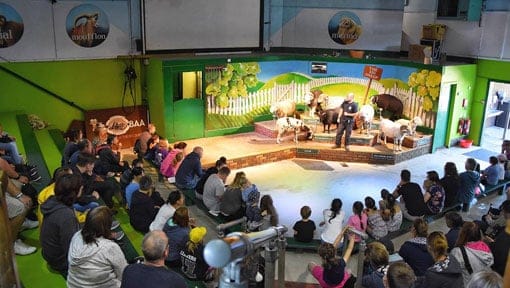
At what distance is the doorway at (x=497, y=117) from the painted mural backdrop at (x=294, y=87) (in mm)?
2483

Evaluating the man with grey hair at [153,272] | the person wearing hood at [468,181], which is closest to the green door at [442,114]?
the person wearing hood at [468,181]

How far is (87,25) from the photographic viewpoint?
10688 mm

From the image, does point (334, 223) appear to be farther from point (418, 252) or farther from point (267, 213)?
point (418, 252)

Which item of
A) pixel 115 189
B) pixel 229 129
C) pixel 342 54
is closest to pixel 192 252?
pixel 115 189

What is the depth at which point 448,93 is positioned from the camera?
11805mm

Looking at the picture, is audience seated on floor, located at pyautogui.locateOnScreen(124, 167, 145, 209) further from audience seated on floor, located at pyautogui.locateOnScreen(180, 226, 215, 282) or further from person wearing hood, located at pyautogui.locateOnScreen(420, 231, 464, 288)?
person wearing hood, located at pyautogui.locateOnScreen(420, 231, 464, 288)

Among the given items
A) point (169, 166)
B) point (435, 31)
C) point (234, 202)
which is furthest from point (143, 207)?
point (435, 31)

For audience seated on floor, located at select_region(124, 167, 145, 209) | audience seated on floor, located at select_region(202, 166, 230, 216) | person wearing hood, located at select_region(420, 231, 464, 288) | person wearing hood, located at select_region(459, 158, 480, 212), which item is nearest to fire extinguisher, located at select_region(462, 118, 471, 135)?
person wearing hood, located at select_region(459, 158, 480, 212)

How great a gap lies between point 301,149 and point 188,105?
302cm

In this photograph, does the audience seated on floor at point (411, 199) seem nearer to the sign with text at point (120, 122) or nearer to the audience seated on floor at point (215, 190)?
the audience seated on floor at point (215, 190)

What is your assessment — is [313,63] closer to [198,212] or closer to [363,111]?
[363,111]

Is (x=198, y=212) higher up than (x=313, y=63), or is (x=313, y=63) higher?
(x=313, y=63)

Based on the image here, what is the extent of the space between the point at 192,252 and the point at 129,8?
26.6ft

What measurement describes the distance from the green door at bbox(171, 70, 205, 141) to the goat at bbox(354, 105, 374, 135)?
4.01m
